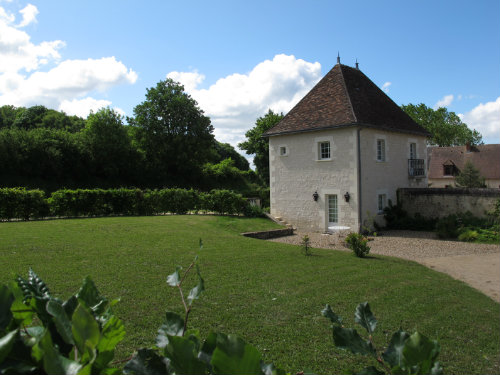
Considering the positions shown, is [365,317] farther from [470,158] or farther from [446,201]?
[470,158]

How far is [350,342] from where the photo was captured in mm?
1165

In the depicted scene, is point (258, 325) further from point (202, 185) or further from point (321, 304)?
point (202, 185)

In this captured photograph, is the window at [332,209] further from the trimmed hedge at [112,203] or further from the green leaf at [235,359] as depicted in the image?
the green leaf at [235,359]

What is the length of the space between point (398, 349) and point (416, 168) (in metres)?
21.4

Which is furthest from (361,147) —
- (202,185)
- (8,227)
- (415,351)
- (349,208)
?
(202,185)

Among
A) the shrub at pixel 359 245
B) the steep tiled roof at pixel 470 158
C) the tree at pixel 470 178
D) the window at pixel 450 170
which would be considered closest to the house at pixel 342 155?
the shrub at pixel 359 245

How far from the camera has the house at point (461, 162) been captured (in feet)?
132

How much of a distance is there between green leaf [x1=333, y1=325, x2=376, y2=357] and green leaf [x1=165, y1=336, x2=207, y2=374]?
43cm

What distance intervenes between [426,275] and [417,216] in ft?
33.0

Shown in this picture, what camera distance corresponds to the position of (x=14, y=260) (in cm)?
904

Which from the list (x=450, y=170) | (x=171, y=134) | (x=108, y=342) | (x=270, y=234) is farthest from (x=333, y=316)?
(x=450, y=170)

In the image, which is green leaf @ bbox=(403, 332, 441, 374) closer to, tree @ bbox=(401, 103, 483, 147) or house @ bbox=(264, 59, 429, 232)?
house @ bbox=(264, 59, 429, 232)

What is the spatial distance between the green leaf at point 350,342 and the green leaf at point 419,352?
125 mm

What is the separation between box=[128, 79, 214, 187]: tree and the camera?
125 feet
